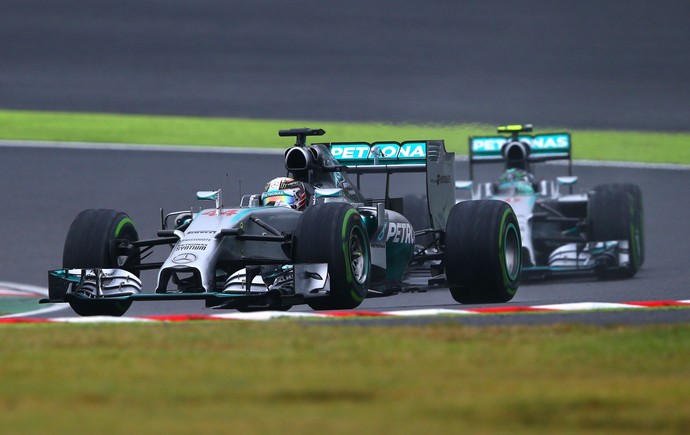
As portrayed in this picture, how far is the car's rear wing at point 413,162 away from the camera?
46.1 ft

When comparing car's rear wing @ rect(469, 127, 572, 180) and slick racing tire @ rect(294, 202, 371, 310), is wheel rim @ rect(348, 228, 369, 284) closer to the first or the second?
slick racing tire @ rect(294, 202, 371, 310)

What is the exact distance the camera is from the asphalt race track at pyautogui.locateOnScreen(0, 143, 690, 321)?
16125mm

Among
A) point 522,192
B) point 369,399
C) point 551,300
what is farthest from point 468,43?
point 369,399

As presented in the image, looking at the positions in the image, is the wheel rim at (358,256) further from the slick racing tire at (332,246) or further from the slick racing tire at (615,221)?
the slick racing tire at (615,221)

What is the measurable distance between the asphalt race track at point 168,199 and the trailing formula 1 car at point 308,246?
127cm

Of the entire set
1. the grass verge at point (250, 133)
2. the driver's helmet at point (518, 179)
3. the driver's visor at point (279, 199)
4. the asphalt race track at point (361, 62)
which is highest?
the asphalt race track at point (361, 62)

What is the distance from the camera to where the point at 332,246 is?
453 inches

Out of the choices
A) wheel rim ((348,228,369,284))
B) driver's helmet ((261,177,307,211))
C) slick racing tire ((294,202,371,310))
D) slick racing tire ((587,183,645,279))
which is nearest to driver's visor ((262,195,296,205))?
driver's helmet ((261,177,307,211))

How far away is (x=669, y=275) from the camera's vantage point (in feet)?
56.9

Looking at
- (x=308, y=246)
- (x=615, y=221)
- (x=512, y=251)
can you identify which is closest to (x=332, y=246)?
(x=308, y=246)

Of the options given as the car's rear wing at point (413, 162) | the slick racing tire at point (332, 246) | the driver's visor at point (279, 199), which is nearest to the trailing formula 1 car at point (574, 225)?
the car's rear wing at point (413, 162)

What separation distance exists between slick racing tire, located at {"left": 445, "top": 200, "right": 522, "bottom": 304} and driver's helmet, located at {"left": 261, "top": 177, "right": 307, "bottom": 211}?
137cm

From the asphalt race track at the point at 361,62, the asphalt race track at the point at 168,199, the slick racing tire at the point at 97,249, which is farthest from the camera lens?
the asphalt race track at the point at 361,62

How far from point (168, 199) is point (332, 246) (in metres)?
8.91
